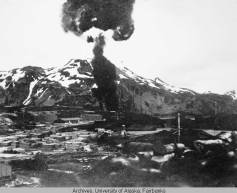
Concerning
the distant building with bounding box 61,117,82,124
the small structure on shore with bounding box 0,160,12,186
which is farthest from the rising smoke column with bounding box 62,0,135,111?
the small structure on shore with bounding box 0,160,12,186

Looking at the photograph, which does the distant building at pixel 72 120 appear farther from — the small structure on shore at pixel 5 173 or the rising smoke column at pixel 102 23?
the small structure on shore at pixel 5 173

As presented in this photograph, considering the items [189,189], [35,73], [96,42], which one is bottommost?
[189,189]

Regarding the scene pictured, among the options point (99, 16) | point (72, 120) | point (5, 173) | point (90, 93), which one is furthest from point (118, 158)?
point (99, 16)

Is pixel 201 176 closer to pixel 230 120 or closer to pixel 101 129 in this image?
pixel 230 120

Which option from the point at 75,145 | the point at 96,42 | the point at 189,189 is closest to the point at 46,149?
the point at 75,145

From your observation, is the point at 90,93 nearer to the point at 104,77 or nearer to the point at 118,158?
the point at 104,77
